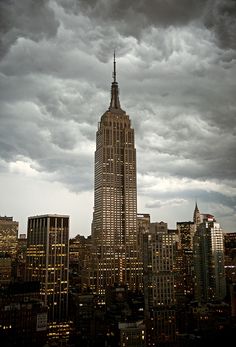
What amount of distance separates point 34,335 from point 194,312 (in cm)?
→ 3052

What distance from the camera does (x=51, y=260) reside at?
105 meters

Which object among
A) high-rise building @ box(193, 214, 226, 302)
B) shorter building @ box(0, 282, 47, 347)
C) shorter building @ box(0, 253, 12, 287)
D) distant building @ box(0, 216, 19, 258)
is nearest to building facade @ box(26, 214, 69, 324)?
shorter building @ box(0, 253, 12, 287)

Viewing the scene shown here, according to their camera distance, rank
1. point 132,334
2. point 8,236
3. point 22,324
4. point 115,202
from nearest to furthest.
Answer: point 132,334, point 22,324, point 115,202, point 8,236

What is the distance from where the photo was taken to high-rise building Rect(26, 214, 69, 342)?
9769 cm

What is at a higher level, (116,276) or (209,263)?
(209,263)

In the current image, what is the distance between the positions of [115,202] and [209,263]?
4139cm

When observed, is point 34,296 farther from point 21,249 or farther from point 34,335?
point 21,249

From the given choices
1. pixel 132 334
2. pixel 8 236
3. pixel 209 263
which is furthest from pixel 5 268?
pixel 132 334

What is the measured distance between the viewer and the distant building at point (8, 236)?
17562 centimetres

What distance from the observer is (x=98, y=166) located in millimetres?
142875

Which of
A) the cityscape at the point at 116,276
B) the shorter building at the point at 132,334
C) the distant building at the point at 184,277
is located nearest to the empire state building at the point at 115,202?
the cityscape at the point at 116,276

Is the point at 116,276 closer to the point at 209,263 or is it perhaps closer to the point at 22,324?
the point at 209,263

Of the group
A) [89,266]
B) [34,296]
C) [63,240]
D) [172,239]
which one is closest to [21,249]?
[89,266]

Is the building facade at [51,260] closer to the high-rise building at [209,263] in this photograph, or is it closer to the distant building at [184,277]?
the distant building at [184,277]
